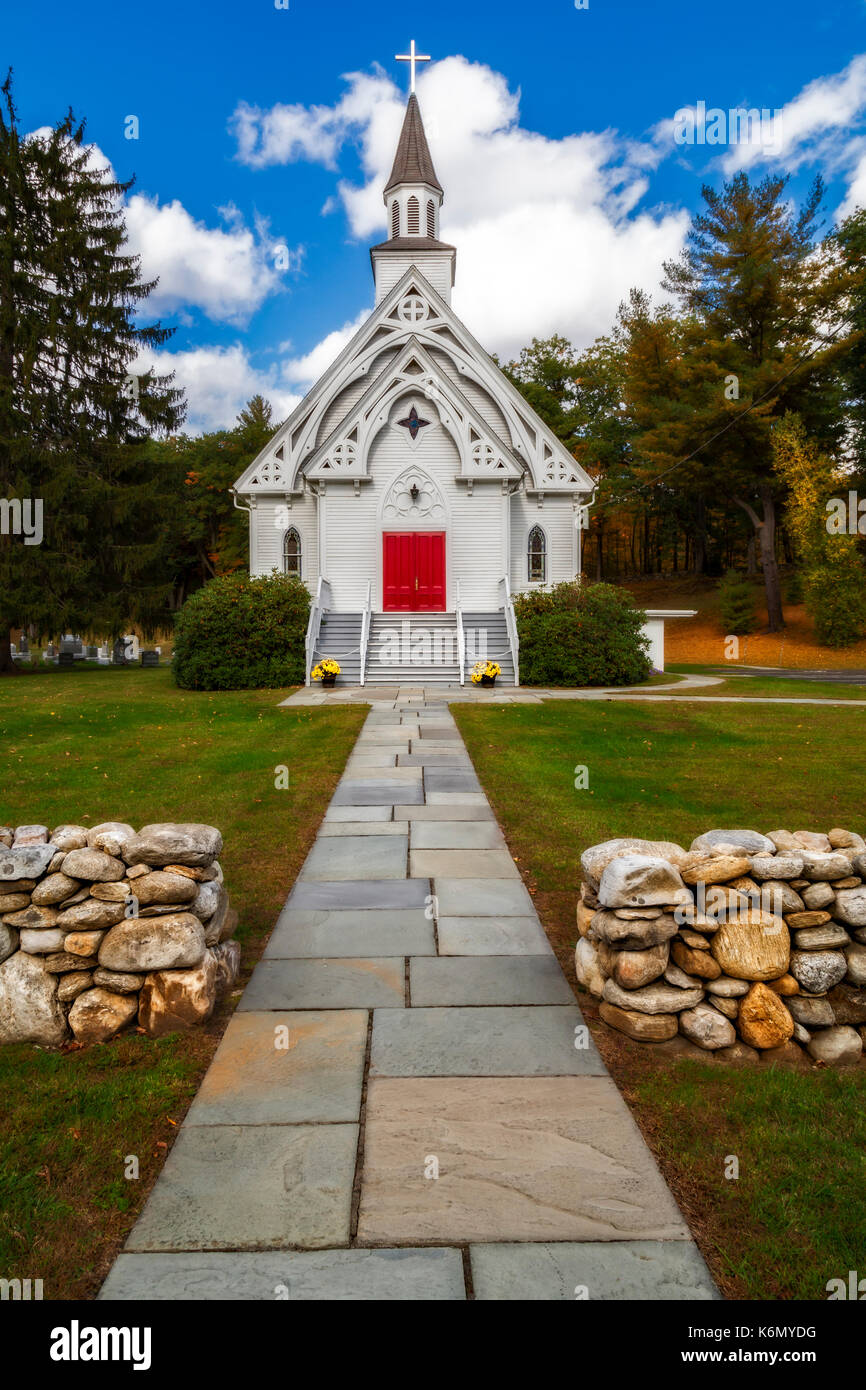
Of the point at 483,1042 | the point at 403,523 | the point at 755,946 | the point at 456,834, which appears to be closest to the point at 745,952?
the point at 755,946

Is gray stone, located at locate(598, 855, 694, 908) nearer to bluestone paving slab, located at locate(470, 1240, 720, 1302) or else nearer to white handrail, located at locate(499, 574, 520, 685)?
bluestone paving slab, located at locate(470, 1240, 720, 1302)

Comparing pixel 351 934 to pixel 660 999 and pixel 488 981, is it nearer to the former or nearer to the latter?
pixel 488 981

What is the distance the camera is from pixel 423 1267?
240 cm

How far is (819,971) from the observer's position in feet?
12.2

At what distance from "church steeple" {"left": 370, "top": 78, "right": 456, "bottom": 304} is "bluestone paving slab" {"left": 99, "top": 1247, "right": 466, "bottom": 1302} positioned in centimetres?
2832

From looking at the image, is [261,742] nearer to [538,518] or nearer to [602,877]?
[602,877]

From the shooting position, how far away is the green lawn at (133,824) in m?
2.70

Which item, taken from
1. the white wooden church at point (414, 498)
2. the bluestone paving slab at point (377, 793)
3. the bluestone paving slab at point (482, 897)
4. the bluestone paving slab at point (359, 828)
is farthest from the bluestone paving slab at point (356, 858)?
the white wooden church at point (414, 498)

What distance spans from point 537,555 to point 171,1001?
2187 cm

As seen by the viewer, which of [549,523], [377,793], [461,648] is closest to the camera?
[377,793]

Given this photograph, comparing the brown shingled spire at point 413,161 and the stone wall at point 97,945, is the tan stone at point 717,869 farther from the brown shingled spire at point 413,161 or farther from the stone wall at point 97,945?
the brown shingled spire at point 413,161

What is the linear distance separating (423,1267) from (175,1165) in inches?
40.5
